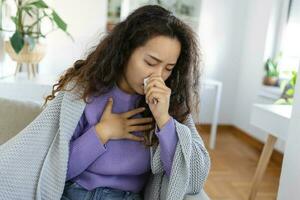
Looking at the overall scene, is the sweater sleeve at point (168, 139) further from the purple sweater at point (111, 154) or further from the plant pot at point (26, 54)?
the plant pot at point (26, 54)

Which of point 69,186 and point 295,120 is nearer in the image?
point 69,186

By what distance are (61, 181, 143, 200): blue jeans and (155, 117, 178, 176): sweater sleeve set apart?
6.6 inches

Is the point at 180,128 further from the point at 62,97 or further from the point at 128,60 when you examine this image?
the point at 62,97

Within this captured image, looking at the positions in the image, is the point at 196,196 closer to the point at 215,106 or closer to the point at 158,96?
the point at 158,96

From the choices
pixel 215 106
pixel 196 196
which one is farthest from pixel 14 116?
pixel 215 106

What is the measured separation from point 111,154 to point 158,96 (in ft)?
0.74

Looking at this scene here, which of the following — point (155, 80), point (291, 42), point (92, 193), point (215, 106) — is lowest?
point (215, 106)

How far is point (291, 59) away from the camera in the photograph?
2.85 meters

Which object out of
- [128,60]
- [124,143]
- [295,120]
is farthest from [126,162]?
[295,120]

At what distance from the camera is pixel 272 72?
2.87 m

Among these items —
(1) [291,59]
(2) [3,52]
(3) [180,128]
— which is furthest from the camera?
(1) [291,59]

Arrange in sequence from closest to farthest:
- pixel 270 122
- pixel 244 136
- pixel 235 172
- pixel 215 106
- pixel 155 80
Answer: pixel 155 80 → pixel 270 122 → pixel 235 172 → pixel 215 106 → pixel 244 136

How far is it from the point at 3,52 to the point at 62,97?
1.09 m

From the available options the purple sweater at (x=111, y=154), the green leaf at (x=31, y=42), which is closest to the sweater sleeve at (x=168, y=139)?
the purple sweater at (x=111, y=154)
